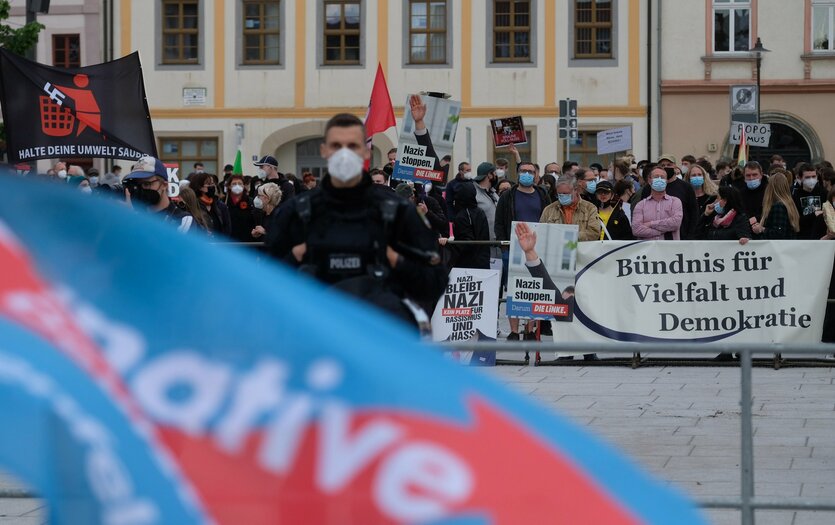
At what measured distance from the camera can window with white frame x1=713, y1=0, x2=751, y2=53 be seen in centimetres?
4303

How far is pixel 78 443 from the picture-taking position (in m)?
3.61

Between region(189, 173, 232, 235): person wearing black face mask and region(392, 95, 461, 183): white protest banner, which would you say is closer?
region(189, 173, 232, 235): person wearing black face mask

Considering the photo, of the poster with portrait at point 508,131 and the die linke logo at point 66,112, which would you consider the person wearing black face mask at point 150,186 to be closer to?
the die linke logo at point 66,112

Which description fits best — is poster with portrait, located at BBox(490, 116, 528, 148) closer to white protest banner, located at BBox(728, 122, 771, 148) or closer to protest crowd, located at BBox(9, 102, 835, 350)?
protest crowd, located at BBox(9, 102, 835, 350)

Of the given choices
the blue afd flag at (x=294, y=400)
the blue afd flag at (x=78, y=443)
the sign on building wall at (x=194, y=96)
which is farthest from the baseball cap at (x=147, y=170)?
the sign on building wall at (x=194, y=96)

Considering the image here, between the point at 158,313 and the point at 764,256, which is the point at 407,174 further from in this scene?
the point at 158,313

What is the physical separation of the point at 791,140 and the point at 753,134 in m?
17.4

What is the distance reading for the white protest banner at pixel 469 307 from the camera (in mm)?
15430

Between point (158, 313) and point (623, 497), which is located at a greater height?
point (158, 313)

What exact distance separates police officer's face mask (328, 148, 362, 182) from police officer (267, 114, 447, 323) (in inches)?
1.3

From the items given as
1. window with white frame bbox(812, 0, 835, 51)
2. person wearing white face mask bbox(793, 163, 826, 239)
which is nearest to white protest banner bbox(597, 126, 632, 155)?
person wearing white face mask bbox(793, 163, 826, 239)

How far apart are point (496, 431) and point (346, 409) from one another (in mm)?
357

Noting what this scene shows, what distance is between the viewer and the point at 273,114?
44.1 metres

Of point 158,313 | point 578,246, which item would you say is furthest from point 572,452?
point 578,246
